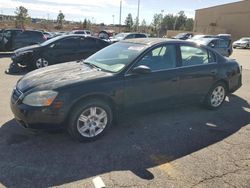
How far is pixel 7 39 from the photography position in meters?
15.2

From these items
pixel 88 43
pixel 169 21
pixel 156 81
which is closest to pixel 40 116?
pixel 156 81

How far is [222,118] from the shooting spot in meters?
5.42

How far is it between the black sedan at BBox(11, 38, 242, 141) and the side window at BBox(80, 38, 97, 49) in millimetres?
5834

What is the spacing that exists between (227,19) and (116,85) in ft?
181

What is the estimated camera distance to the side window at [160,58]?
15.2 feet

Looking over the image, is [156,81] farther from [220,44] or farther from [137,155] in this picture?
[220,44]

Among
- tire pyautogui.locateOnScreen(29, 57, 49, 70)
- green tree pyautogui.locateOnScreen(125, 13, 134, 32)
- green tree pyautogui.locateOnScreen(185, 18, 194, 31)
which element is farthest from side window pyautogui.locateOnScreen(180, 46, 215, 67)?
green tree pyautogui.locateOnScreen(185, 18, 194, 31)

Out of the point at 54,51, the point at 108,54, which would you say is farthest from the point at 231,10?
the point at 108,54

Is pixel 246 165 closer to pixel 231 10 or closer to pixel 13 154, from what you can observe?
pixel 13 154

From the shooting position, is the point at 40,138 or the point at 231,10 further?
the point at 231,10

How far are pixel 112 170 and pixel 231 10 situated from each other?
182 ft

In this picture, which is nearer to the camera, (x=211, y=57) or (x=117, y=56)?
(x=117, y=56)

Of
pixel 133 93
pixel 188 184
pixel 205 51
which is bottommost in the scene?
pixel 188 184

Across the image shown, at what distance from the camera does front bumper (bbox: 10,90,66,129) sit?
12.4 ft
